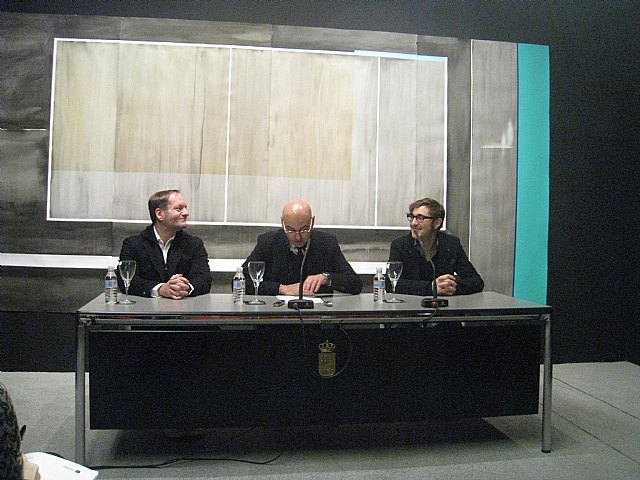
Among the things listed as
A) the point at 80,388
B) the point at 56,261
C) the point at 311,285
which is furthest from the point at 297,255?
the point at 56,261

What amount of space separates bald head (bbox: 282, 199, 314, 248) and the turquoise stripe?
75.5 inches

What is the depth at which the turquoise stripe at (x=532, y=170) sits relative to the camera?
14.8 feet

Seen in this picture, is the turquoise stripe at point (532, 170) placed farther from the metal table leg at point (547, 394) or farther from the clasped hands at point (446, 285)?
the metal table leg at point (547, 394)

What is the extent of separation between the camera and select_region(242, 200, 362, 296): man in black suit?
132 inches

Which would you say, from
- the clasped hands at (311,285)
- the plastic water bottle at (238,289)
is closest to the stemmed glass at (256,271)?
the plastic water bottle at (238,289)

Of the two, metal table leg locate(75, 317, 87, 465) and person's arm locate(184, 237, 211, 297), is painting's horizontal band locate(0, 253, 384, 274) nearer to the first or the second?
person's arm locate(184, 237, 211, 297)

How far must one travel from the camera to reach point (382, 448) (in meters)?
2.92

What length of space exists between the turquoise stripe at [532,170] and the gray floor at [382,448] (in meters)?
1.20

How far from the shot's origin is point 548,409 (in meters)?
2.87

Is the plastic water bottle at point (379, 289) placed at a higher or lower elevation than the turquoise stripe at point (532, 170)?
lower

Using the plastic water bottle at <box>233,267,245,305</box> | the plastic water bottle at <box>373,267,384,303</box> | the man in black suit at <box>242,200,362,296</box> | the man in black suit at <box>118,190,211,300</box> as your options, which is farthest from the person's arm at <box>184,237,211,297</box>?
the plastic water bottle at <box>373,267,384,303</box>

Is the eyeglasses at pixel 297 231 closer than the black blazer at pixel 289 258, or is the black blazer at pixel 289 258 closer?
the eyeglasses at pixel 297 231

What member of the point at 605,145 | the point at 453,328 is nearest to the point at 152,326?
the point at 453,328

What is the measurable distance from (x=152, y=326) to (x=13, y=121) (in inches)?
89.9
